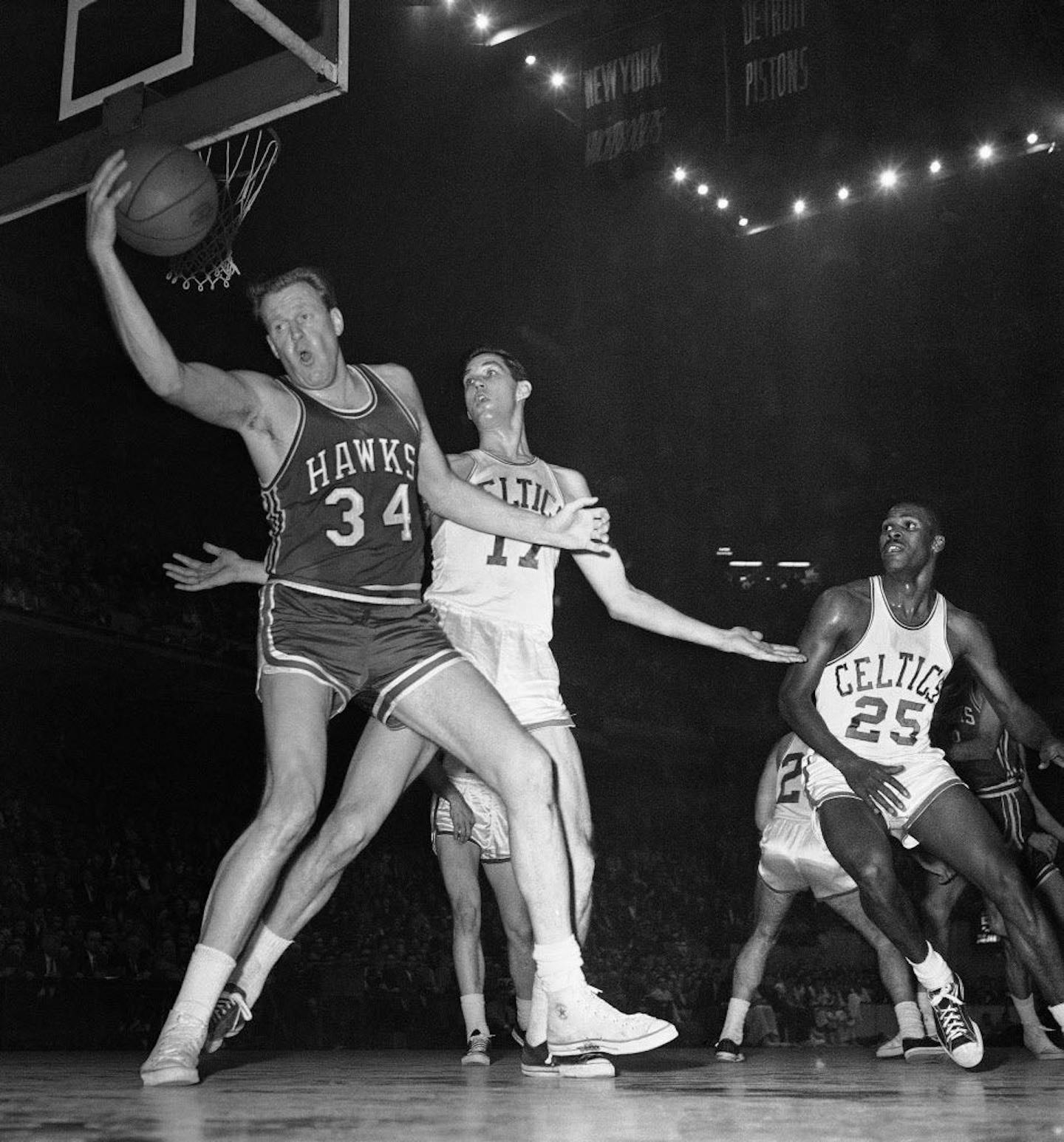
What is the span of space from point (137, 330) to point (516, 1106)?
1.96 meters

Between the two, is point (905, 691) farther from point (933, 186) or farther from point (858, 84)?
point (933, 186)

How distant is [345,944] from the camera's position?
42.7 ft

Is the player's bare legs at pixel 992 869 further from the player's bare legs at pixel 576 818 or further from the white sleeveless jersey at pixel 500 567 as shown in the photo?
the white sleeveless jersey at pixel 500 567

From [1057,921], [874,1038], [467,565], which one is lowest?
[874,1038]

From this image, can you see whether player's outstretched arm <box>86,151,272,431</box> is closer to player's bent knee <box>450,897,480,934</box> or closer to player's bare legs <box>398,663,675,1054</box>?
player's bare legs <box>398,663,675,1054</box>

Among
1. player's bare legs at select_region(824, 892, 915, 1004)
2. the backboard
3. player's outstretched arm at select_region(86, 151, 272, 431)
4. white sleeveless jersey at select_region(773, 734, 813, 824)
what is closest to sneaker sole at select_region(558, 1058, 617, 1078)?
player's outstretched arm at select_region(86, 151, 272, 431)

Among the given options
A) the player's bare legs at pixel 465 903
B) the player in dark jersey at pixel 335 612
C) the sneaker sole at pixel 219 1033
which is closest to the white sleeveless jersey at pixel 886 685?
the player's bare legs at pixel 465 903

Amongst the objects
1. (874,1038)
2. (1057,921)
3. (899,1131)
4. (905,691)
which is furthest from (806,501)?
(899,1131)

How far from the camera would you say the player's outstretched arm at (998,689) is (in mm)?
5180

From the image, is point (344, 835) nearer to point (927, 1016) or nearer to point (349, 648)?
point (349, 648)

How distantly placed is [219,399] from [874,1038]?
1112 cm

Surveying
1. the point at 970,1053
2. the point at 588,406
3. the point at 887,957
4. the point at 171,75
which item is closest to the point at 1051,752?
the point at 887,957

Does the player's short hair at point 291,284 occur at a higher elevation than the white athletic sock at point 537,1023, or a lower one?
higher

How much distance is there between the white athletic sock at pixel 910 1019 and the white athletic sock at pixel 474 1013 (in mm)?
1881
